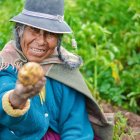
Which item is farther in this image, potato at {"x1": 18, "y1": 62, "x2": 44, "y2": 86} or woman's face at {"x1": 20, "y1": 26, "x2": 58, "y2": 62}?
woman's face at {"x1": 20, "y1": 26, "x2": 58, "y2": 62}

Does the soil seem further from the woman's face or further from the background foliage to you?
the woman's face

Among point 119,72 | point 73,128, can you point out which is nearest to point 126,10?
point 119,72

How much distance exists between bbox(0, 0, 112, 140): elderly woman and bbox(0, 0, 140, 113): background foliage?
0.99m

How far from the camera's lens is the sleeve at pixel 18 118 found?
3.49 meters

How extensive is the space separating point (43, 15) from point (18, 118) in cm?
67

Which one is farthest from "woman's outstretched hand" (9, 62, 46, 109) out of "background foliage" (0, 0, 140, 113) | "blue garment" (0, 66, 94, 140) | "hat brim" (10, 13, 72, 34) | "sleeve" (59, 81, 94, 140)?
"background foliage" (0, 0, 140, 113)

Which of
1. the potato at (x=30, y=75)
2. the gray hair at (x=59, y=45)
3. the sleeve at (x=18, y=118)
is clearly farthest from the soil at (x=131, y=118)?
the potato at (x=30, y=75)

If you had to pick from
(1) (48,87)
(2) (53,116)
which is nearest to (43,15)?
(1) (48,87)

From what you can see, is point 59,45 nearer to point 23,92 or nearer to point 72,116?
point 72,116

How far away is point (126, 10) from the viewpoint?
21.0 feet

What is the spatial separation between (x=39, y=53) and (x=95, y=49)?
1920mm

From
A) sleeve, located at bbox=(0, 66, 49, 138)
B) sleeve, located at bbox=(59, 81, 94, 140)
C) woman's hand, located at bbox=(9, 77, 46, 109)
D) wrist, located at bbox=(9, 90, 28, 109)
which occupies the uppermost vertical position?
woman's hand, located at bbox=(9, 77, 46, 109)

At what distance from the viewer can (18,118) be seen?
3.45 metres

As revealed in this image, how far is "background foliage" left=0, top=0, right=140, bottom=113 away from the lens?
5.52 metres
